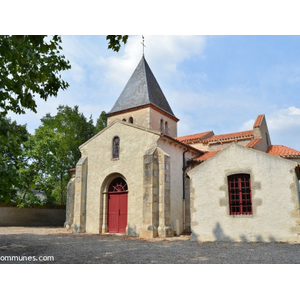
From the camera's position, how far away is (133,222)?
580 inches

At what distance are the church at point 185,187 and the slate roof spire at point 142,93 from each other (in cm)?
496

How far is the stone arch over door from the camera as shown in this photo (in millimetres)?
15842

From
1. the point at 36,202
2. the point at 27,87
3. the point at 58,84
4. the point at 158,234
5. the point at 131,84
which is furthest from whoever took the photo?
the point at 131,84

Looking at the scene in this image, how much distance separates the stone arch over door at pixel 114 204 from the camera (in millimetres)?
15842

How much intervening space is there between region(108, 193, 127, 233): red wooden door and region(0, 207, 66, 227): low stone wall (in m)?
11.5

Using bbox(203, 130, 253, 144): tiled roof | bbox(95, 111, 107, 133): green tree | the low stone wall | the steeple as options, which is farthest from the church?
bbox(95, 111, 107, 133): green tree

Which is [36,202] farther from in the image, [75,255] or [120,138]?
[75,255]

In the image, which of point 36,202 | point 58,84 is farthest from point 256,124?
point 36,202

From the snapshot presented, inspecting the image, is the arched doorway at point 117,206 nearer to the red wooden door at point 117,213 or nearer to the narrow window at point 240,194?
the red wooden door at point 117,213

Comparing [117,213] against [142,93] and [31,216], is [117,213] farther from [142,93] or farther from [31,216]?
[142,93]

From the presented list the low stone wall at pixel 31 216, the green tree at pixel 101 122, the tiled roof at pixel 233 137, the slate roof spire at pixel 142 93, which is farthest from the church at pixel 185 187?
the green tree at pixel 101 122

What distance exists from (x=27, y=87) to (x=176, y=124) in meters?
21.0

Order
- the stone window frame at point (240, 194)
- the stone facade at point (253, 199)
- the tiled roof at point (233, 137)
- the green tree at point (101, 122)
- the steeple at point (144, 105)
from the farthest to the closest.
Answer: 1. the green tree at point (101, 122)
2. the steeple at point (144, 105)
3. the tiled roof at point (233, 137)
4. the stone window frame at point (240, 194)
5. the stone facade at point (253, 199)

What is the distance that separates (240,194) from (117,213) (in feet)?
24.0
